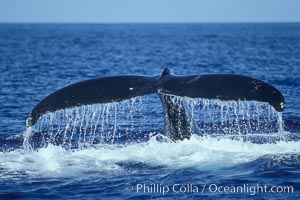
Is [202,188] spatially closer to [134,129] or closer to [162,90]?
[162,90]

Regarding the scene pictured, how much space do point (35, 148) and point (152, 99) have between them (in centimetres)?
727

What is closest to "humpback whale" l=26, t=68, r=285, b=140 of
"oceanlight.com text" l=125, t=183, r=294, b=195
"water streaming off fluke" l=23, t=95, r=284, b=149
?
"oceanlight.com text" l=125, t=183, r=294, b=195

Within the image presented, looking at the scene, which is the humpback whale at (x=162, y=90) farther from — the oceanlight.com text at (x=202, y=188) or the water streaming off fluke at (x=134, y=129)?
the water streaming off fluke at (x=134, y=129)

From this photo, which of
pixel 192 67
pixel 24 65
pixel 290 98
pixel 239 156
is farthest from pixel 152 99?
pixel 24 65

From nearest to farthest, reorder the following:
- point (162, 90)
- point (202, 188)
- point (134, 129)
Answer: point (202, 188), point (162, 90), point (134, 129)

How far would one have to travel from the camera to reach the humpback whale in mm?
8242

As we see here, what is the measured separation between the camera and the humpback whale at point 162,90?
8242mm

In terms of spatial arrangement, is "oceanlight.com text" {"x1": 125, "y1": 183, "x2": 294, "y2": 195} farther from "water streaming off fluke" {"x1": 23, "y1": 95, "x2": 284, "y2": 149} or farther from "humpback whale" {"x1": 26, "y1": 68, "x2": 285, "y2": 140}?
"water streaming off fluke" {"x1": 23, "y1": 95, "x2": 284, "y2": 149}

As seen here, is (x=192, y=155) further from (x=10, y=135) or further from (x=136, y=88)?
(x=10, y=135)

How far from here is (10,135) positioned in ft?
44.5

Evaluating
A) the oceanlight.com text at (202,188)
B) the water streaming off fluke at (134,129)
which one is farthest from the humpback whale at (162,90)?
the water streaming off fluke at (134,129)

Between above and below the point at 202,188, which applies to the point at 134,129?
above

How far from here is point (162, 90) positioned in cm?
914

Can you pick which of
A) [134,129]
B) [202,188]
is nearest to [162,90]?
[202,188]
